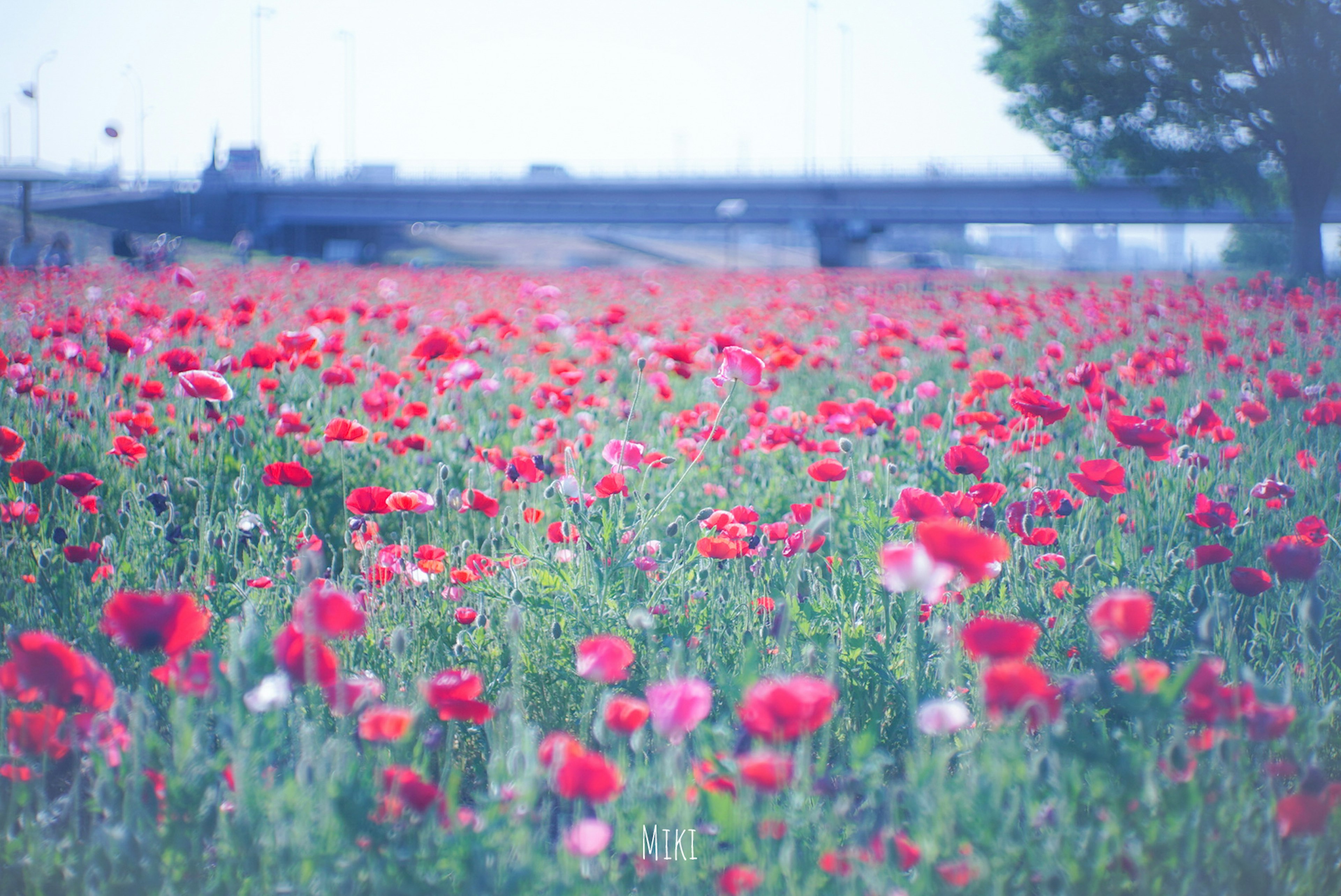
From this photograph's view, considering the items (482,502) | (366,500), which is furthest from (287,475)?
(482,502)

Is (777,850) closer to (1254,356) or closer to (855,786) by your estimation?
(855,786)

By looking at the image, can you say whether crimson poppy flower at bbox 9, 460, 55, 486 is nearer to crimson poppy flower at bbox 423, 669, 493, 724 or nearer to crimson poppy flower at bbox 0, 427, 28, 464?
crimson poppy flower at bbox 0, 427, 28, 464

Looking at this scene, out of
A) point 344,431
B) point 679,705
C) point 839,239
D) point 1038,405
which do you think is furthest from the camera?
point 839,239

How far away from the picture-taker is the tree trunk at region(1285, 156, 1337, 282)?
15.4m

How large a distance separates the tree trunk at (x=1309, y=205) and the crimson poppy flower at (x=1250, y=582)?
1597 centimetres

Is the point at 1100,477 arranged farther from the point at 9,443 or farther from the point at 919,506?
the point at 9,443

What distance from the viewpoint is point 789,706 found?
1051mm

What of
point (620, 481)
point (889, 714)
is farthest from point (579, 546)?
point (889, 714)

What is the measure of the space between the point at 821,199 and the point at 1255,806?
1536 inches

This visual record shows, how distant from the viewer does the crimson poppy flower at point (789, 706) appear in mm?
1053

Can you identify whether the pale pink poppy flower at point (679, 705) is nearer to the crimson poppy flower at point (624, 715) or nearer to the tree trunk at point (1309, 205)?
the crimson poppy flower at point (624, 715)

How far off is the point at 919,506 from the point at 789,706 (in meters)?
0.82

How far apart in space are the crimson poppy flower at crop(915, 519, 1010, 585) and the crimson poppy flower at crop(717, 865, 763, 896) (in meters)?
0.46

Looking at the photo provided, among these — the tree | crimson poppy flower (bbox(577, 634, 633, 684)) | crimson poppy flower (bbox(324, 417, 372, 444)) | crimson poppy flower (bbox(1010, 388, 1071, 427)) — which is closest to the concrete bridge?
the tree
